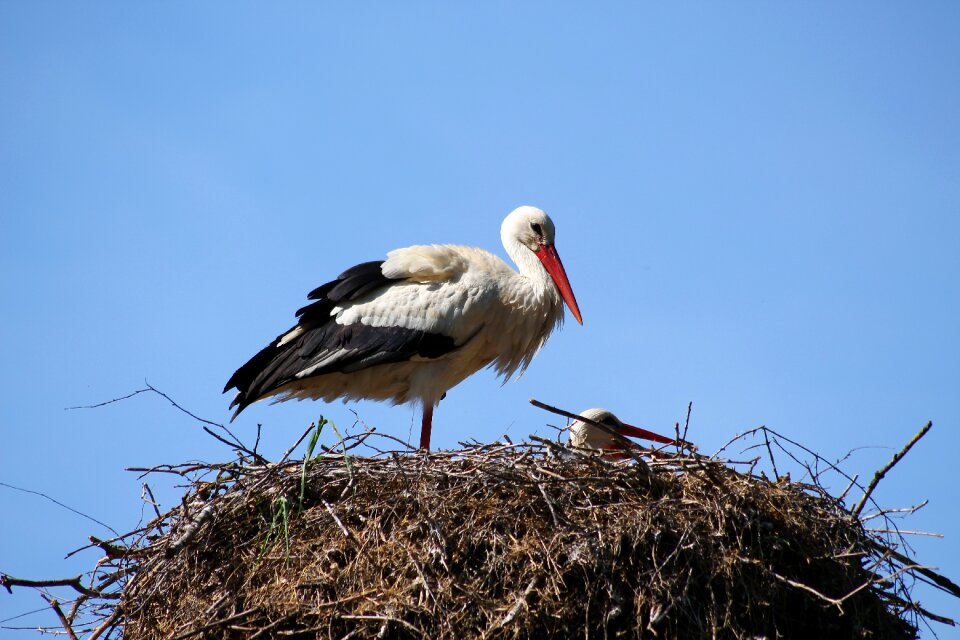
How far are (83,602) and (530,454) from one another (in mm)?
1831

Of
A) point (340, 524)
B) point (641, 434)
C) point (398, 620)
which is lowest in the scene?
point (398, 620)

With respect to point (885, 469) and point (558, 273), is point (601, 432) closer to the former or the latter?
point (558, 273)

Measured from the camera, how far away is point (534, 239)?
6.98 meters

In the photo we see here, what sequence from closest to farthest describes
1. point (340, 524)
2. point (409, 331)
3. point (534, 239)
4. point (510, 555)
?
1. point (510, 555)
2. point (340, 524)
3. point (409, 331)
4. point (534, 239)

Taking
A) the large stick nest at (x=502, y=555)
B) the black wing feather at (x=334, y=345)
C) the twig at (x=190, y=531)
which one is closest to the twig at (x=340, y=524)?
the large stick nest at (x=502, y=555)

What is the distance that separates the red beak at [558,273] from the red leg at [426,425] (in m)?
0.94

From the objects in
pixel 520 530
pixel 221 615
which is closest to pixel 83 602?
pixel 221 615

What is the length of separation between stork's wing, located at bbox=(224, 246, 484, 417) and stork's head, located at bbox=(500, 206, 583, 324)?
55 cm

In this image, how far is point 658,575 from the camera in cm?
438

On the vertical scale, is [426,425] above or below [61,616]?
above

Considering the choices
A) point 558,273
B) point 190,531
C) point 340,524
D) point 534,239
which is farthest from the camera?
point 534,239

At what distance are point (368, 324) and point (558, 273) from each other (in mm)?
1131

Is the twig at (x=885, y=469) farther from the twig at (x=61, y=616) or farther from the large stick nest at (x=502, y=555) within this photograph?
the twig at (x=61, y=616)

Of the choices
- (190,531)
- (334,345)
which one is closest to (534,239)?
(334,345)
